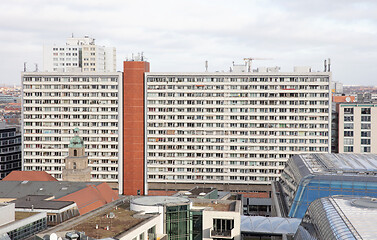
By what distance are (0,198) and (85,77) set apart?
62855 millimetres

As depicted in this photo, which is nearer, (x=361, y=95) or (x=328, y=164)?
(x=328, y=164)

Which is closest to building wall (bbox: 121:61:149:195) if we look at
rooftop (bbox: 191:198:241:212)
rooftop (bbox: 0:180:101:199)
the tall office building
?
the tall office building

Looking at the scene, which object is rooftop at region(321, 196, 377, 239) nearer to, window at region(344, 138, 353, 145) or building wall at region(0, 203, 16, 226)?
building wall at region(0, 203, 16, 226)

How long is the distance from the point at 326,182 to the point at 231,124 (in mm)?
70319

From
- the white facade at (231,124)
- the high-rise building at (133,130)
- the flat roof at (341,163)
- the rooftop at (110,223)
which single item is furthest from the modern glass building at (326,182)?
the high-rise building at (133,130)

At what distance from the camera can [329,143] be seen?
171750mm

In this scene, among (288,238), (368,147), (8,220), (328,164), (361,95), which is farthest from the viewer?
(361,95)

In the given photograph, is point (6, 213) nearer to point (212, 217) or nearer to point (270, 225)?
point (212, 217)

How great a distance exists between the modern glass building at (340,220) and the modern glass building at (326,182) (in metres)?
20.1

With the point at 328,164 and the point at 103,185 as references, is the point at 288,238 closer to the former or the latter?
the point at 328,164

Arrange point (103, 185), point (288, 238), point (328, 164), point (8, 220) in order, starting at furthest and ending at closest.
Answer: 1. point (103, 185)
2. point (328, 164)
3. point (288, 238)
4. point (8, 220)

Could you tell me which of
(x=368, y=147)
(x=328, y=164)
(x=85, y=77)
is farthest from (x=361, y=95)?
(x=85, y=77)

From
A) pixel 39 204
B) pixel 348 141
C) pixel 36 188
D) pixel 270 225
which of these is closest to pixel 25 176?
pixel 36 188

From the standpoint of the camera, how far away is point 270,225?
9719 cm
